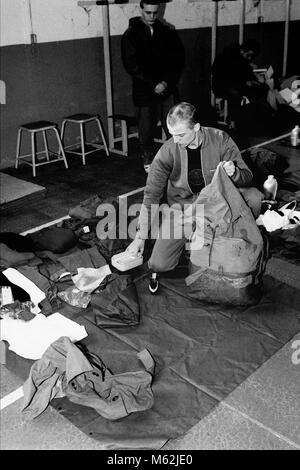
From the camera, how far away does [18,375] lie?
2.73 metres

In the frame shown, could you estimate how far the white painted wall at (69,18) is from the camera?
19.0 feet

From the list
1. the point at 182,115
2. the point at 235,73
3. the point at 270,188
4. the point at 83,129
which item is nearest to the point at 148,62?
the point at 83,129

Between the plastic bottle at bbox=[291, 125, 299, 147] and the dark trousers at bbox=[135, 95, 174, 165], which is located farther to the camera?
the plastic bottle at bbox=[291, 125, 299, 147]

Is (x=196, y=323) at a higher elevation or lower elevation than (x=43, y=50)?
lower

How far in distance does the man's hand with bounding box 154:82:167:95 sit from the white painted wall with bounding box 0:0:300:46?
143 cm

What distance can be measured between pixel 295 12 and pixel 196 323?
28.4ft

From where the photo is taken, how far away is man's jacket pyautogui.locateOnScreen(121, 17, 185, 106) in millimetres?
5816

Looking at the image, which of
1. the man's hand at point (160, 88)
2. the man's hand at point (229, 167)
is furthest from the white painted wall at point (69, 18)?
the man's hand at point (229, 167)

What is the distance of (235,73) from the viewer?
7223mm

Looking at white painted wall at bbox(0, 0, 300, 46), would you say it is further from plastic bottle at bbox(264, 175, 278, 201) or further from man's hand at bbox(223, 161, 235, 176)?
man's hand at bbox(223, 161, 235, 176)

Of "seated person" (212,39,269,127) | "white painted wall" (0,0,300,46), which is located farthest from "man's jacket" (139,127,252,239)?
"seated person" (212,39,269,127)

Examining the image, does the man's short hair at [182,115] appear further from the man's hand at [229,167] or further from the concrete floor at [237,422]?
the concrete floor at [237,422]
